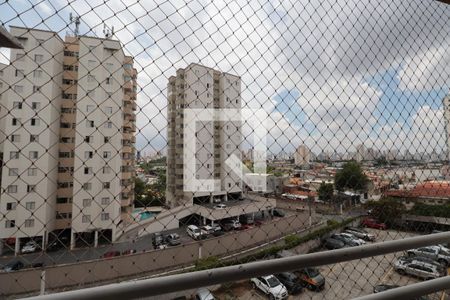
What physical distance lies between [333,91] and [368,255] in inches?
29.4

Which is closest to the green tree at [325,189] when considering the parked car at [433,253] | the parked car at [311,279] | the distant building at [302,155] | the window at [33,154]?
the parked car at [433,253]

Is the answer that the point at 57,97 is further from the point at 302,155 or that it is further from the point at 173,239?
the point at 173,239

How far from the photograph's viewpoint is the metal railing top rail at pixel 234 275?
53 cm

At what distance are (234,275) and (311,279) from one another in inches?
47.7

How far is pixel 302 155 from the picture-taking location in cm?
133

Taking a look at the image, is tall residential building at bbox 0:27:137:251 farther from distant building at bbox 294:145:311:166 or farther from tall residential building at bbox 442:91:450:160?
tall residential building at bbox 442:91:450:160

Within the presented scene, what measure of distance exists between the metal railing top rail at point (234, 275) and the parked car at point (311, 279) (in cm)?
57

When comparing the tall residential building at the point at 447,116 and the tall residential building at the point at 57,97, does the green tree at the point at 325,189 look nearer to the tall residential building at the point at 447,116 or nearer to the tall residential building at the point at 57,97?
the tall residential building at the point at 447,116

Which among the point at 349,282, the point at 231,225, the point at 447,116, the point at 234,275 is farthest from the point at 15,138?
the point at 231,225

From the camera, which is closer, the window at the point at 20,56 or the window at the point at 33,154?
the window at the point at 20,56

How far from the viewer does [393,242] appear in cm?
84

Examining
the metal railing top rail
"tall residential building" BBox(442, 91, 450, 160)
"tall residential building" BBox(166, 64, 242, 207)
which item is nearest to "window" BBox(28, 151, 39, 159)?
"tall residential building" BBox(166, 64, 242, 207)

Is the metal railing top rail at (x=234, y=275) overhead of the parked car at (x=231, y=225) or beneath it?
overhead

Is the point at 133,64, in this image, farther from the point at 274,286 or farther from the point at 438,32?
the point at 274,286
